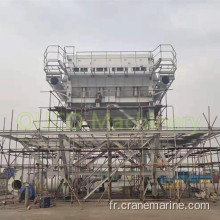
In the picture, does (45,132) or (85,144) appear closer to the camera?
(45,132)

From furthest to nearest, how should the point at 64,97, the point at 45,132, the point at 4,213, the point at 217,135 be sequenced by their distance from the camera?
the point at 64,97
the point at 217,135
the point at 45,132
the point at 4,213

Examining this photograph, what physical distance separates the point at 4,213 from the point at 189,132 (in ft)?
36.5

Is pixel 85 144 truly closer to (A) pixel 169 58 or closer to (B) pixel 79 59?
(B) pixel 79 59

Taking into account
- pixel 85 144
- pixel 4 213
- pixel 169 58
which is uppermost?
pixel 169 58

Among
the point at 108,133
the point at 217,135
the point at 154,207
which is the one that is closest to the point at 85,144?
the point at 108,133

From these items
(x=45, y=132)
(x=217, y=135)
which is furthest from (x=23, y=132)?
(x=217, y=135)

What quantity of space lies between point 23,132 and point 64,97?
7401 millimetres

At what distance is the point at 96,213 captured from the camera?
46.5 ft

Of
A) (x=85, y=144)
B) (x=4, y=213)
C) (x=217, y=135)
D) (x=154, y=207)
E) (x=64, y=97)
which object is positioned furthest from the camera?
(x=64, y=97)

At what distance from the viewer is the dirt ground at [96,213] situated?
43.1 ft

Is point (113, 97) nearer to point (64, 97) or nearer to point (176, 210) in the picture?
point (64, 97)

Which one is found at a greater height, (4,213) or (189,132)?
(189,132)

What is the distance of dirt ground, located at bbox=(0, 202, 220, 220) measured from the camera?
13.1 metres

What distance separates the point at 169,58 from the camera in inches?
886
